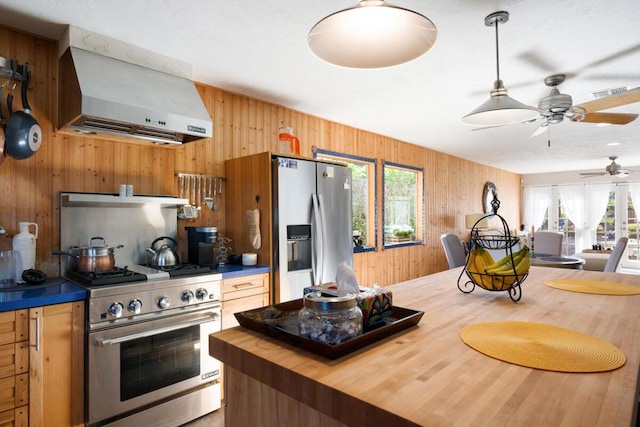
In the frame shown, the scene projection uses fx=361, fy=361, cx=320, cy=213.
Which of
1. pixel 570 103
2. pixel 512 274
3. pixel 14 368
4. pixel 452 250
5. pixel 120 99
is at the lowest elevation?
pixel 14 368

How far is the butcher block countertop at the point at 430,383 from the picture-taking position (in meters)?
0.66

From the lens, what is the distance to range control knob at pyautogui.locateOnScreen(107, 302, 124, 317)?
78.3 inches

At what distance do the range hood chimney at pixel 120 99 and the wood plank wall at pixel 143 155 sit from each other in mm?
138

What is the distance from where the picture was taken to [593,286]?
1.77 metres

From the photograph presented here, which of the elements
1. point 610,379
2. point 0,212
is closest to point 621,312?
point 610,379

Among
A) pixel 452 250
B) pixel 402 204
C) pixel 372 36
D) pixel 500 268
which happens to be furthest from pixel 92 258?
pixel 402 204

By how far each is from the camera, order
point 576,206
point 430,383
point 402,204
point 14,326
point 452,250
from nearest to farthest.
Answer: point 430,383 → point 14,326 → point 452,250 → point 402,204 → point 576,206

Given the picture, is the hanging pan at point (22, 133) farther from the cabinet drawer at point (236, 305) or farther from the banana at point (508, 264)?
the banana at point (508, 264)

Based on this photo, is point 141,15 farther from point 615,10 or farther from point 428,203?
point 428,203

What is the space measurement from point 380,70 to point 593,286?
200 centimetres

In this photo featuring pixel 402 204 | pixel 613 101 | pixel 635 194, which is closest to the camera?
pixel 613 101

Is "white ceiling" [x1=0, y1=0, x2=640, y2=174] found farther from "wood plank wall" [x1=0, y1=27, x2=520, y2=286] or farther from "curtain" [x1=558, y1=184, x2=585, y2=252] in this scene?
"curtain" [x1=558, y1=184, x2=585, y2=252]

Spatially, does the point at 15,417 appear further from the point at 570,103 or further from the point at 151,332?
the point at 570,103

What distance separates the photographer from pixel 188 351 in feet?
7.68
